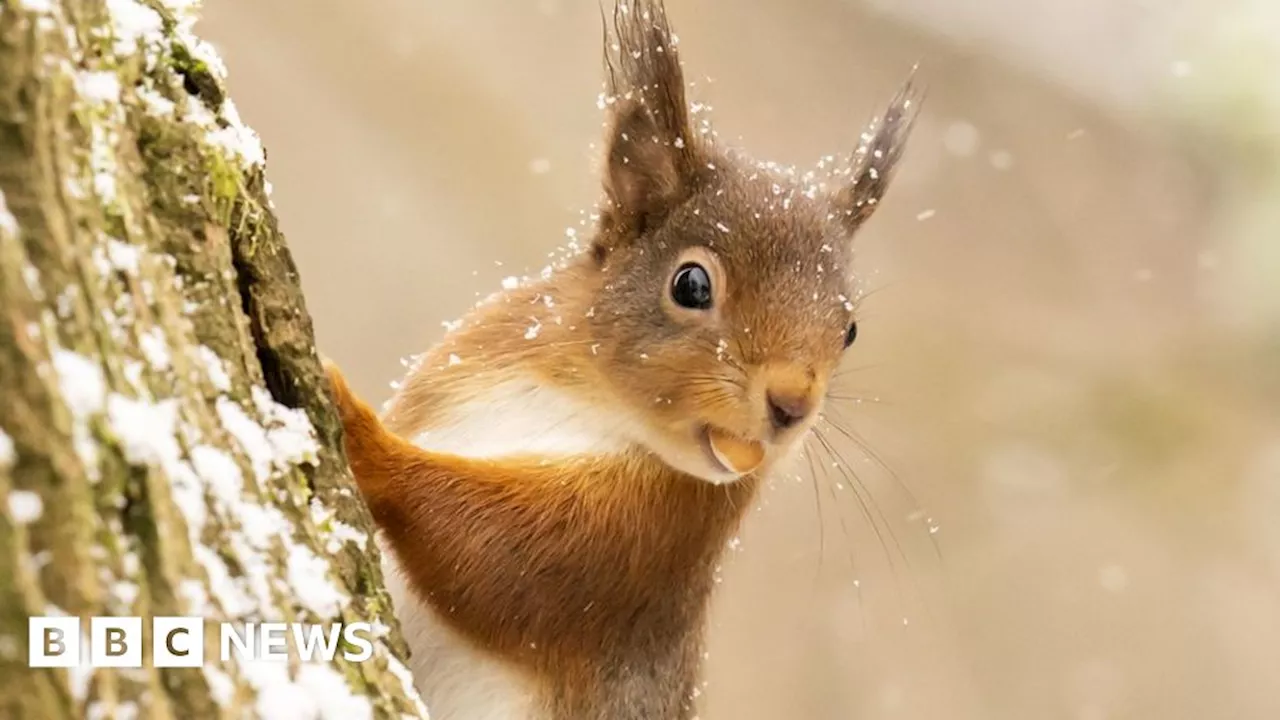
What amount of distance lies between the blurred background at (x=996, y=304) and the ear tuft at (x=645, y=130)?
56.3 inches

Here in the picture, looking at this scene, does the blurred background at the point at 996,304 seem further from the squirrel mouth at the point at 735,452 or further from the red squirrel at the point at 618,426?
the squirrel mouth at the point at 735,452

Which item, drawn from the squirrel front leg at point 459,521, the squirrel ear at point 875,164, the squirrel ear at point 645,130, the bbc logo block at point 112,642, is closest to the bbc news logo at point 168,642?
the bbc logo block at point 112,642

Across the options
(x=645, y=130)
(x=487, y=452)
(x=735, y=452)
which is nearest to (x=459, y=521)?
(x=487, y=452)

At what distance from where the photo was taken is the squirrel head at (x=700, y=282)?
3.41 feet

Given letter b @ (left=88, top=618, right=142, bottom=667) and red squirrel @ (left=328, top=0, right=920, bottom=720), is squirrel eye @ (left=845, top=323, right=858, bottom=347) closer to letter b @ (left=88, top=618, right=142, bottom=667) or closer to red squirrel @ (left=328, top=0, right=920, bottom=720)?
red squirrel @ (left=328, top=0, right=920, bottom=720)

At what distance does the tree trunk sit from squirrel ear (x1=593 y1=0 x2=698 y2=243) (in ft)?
1.51

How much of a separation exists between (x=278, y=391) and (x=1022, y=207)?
7.96 ft

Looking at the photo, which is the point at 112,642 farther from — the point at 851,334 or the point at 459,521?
the point at 851,334

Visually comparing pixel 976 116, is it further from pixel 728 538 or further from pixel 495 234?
pixel 728 538

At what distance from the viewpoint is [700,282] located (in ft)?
3.58

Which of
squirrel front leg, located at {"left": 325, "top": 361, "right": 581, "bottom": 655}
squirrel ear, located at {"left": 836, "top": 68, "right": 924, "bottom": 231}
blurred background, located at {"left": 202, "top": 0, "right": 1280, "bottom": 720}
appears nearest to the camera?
squirrel front leg, located at {"left": 325, "top": 361, "right": 581, "bottom": 655}

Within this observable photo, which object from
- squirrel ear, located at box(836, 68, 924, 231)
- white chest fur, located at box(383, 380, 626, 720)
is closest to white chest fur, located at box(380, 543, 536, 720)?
white chest fur, located at box(383, 380, 626, 720)

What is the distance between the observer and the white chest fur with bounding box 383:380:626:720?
3.32 feet

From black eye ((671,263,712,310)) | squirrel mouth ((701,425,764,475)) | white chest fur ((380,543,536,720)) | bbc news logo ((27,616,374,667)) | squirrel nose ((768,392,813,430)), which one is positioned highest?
black eye ((671,263,712,310))
